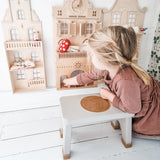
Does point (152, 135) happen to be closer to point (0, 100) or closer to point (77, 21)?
point (77, 21)

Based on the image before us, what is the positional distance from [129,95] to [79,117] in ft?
0.89

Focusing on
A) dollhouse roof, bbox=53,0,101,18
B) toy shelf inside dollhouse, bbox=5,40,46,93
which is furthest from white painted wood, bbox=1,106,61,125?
dollhouse roof, bbox=53,0,101,18

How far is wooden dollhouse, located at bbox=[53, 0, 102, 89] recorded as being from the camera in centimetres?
120

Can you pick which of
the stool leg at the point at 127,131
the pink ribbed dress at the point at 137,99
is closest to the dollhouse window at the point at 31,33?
the pink ribbed dress at the point at 137,99

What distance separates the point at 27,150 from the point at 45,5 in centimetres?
106

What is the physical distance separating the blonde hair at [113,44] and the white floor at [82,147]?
0.50 metres

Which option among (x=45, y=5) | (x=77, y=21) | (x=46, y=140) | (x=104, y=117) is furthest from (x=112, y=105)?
(x=45, y=5)

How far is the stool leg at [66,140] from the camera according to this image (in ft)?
2.36

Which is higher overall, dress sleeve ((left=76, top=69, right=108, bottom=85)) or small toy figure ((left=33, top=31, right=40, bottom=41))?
small toy figure ((left=33, top=31, right=40, bottom=41))

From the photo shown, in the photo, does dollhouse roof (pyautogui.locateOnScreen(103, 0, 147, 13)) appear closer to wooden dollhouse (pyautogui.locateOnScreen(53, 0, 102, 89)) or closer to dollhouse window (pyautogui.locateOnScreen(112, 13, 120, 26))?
dollhouse window (pyautogui.locateOnScreen(112, 13, 120, 26))

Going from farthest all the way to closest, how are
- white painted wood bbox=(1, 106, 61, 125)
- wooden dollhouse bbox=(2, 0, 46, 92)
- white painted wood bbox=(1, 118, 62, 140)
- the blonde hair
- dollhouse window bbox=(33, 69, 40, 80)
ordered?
1. dollhouse window bbox=(33, 69, 40, 80)
2. wooden dollhouse bbox=(2, 0, 46, 92)
3. white painted wood bbox=(1, 106, 61, 125)
4. white painted wood bbox=(1, 118, 62, 140)
5. the blonde hair

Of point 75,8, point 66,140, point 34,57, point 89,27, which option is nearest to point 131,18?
point 89,27

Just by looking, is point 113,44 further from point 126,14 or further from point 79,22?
point 126,14

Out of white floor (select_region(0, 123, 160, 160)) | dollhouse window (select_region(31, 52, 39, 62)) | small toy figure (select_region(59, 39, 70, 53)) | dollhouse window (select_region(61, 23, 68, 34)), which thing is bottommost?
white floor (select_region(0, 123, 160, 160))
